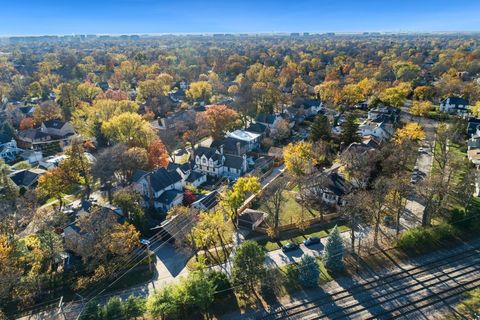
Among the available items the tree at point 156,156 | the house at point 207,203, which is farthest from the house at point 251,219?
the tree at point 156,156

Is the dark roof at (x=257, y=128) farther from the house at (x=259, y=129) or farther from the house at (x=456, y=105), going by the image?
the house at (x=456, y=105)

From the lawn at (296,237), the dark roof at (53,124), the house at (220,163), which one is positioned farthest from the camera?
the dark roof at (53,124)

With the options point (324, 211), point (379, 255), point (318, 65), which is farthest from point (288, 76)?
point (379, 255)

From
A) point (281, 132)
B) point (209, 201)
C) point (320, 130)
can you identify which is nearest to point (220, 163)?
point (209, 201)

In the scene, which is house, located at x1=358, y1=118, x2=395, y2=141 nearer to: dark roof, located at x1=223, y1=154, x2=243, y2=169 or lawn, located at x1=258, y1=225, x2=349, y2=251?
dark roof, located at x1=223, y1=154, x2=243, y2=169

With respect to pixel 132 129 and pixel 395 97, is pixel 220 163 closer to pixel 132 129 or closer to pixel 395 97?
pixel 132 129

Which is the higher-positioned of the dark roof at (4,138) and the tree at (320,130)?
the tree at (320,130)

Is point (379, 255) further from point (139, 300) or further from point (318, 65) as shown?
point (318, 65)
